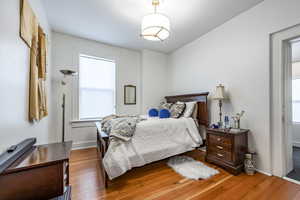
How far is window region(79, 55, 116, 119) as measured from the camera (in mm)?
3494

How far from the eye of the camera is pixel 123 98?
3992mm

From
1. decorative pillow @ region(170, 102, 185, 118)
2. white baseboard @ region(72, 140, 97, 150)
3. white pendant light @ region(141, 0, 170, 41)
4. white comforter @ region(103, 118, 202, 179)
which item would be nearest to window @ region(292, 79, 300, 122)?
white comforter @ region(103, 118, 202, 179)

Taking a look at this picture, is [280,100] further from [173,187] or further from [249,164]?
[173,187]

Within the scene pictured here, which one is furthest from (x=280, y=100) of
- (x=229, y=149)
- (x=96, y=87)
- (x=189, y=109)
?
(x=96, y=87)

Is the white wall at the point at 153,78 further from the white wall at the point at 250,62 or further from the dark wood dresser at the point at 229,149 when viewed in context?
the dark wood dresser at the point at 229,149

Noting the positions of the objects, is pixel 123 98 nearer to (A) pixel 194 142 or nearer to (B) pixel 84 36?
(B) pixel 84 36

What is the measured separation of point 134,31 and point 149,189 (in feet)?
10.2

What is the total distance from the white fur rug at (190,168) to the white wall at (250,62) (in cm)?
88

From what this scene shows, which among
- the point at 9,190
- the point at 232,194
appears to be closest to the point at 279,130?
the point at 232,194

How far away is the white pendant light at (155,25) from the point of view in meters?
1.92

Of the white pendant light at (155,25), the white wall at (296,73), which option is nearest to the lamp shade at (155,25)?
the white pendant light at (155,25)

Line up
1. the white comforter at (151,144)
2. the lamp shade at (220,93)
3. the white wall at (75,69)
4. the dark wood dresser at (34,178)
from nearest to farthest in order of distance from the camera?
the dark wood dresser at (34,178), the white comforter at (151,144), the lamp shade at (220,93), the white wall at (75,69)

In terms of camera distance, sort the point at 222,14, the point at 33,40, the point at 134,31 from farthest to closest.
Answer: the point at 134,31
the point at 222,14
the point at 33,40

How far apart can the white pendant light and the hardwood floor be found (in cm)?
225
